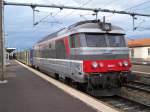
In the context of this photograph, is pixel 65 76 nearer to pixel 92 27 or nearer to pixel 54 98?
pixel 92 27

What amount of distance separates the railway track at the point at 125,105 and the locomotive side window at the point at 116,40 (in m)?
2.24

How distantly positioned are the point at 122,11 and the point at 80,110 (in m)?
18.0

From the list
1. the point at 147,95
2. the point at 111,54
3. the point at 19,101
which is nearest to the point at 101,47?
the point at 111,54

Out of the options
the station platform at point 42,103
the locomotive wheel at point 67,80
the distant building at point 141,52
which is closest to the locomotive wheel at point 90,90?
the station platform at point 42,103

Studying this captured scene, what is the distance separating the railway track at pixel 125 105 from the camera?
12511 mm

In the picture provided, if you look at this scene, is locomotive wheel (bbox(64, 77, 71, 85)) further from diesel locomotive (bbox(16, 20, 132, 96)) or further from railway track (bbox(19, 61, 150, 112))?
railway track (bbox(19, 61, 150, 112))

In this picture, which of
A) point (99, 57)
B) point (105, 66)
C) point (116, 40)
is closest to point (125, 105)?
point (105, 66)

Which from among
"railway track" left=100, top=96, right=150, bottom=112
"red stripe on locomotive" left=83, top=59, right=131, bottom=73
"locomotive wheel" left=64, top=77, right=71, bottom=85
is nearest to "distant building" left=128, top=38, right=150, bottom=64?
"locomotive wheel" left=64, top=77, right=71, bottom=85

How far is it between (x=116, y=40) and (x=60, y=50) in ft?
12.5

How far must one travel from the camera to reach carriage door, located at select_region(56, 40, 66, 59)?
17.5 m

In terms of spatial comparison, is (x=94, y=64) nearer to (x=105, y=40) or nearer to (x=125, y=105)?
(x=105, y=40)

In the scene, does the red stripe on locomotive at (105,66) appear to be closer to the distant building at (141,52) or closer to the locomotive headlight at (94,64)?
the locomotive headlight at (94,64)

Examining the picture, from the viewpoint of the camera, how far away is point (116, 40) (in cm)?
1552

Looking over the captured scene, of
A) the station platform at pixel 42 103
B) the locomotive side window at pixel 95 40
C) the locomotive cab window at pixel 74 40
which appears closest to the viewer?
the station platform at pixel 42 103
